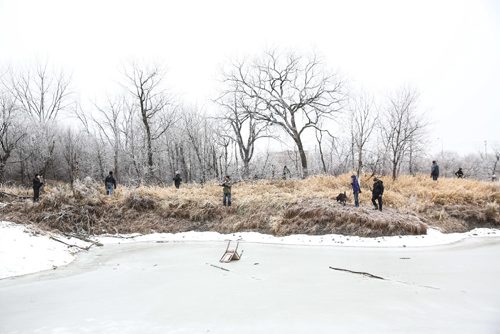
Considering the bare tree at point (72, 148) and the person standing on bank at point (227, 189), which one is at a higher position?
Answer: the bare tree at point (72, 148)

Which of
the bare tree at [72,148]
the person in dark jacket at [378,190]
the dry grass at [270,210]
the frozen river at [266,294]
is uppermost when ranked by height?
the bare tree at [72,148]

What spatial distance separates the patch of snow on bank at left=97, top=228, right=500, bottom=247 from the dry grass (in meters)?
0.48

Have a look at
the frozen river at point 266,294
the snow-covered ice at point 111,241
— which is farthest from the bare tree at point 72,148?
the frozen river at point 266,294

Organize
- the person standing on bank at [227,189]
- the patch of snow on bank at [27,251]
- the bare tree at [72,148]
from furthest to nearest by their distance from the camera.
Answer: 1. the bare tree at [72,148]
2. the person standing on bank at [227,189]
3. the patch of snow on bank at [27,251]

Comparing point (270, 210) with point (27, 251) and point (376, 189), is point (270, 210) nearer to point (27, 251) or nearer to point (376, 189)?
point (376, 189)

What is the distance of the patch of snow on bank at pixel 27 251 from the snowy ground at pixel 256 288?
0.14ft

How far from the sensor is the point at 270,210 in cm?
1686

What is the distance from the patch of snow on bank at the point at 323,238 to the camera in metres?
13.4

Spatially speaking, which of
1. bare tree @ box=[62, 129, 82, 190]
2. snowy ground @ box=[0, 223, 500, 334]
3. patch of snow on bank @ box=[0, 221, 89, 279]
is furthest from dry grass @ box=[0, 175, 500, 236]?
bare tree @ box=[62, 129, 82, 190]

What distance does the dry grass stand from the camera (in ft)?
49.7

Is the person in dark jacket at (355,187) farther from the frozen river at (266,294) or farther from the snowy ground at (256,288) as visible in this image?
the frozen river at (266,294)

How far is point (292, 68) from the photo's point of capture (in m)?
28.5

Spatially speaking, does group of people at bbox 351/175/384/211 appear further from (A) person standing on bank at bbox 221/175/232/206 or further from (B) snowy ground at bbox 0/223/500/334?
(A) person standing on bank at bbox 221/175/232/206

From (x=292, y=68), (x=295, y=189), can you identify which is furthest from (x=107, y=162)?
(x=295, y=189)
